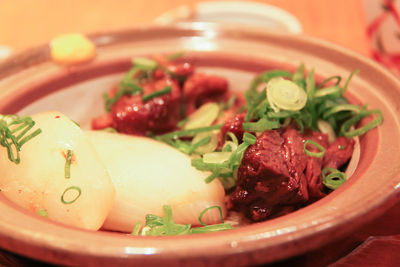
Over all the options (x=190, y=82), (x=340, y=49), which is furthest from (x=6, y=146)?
(x=340, y=49)

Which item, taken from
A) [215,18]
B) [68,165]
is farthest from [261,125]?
[215,18]

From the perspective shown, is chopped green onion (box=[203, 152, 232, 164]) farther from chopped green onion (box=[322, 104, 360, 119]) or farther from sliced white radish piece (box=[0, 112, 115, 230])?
chopped green onion (box=[322, 104, 360, 119])

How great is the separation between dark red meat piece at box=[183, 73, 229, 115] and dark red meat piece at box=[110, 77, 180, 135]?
8 cm

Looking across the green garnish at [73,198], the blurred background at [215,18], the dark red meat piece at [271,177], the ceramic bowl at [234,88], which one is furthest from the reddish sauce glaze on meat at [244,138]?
the blurred background at [215,18]

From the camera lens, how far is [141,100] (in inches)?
72.4

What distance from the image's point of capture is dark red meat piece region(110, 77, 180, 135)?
1792 millimetres

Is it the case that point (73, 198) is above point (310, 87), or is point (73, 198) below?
below

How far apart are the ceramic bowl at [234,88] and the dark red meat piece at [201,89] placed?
172mm

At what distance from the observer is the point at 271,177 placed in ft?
4.32

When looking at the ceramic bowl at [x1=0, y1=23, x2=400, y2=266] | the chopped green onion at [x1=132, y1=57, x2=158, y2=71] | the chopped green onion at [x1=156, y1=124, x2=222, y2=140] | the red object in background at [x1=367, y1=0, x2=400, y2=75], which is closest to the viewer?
the ceramic bowl at [x1=0, y1=23, x2=400, y2=266]

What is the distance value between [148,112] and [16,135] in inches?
24.0

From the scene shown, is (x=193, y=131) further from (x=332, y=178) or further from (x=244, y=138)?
(x=332, y=178)

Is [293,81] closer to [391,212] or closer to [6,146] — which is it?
[391,212]

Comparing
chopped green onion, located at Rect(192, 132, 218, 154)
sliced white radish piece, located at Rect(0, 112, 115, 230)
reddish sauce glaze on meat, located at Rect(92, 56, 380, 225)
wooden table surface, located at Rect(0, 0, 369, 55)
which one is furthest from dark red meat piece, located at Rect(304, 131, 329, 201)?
wooden table surface, located at Rect(0, 0, 369, 55)
